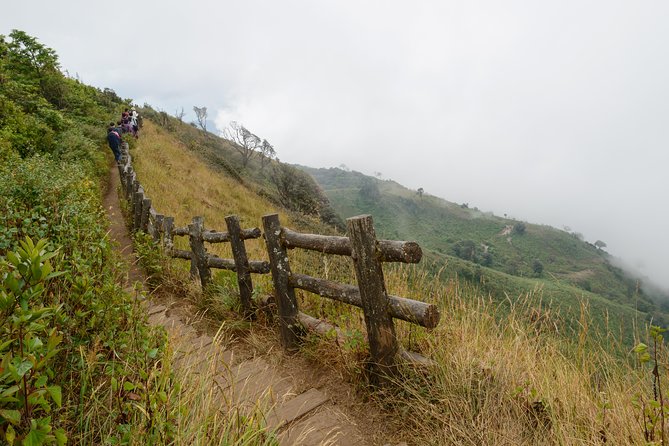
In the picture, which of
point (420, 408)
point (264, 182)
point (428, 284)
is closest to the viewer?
point (420, 408)

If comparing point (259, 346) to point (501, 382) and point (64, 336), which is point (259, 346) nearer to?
point (64, 336)

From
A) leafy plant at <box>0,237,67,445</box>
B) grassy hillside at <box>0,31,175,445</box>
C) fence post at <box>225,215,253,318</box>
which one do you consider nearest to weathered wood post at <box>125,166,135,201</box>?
grassy hillside at <box>0,31,175,445</box>

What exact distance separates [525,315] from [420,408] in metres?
1.57

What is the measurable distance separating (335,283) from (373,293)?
617 millimetres

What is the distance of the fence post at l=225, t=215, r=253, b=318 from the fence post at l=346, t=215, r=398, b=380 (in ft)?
7.35

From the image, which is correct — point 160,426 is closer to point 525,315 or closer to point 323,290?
point 323,290

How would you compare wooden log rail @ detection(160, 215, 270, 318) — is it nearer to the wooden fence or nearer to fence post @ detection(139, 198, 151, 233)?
the wooden fence

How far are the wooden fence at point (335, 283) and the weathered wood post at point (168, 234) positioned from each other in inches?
50.2

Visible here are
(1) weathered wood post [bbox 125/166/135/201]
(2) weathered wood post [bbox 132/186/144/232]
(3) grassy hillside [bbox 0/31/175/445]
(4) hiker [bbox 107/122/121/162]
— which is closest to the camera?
(3) grassy hillside [bbox 0/31/175/445]

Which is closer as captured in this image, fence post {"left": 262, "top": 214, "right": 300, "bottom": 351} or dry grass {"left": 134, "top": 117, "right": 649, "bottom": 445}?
dry grass {"left": 134, "top": 117, "right": 649, "bottom": 445}

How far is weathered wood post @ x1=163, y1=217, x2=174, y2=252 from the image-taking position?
7330 mm

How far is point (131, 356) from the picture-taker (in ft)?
7.22

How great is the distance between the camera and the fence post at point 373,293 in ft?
9.71

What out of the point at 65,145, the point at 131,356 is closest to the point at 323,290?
the point at 131,356
